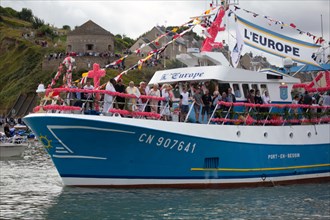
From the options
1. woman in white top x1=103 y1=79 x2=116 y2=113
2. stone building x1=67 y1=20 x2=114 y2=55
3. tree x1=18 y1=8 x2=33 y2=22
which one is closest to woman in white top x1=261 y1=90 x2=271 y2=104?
woman in white top x1=103 y1=79 x2=116 y2=113

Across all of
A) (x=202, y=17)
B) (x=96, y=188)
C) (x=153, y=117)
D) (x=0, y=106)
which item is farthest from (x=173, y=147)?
(x=0, y=106)

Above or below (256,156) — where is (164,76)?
above

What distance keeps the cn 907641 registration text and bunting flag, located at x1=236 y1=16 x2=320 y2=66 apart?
19.3ft

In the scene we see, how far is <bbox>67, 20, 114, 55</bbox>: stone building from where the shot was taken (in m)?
108

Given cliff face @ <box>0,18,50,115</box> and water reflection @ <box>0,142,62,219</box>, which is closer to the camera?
water reflection @ <box>0,142,62,219</box>

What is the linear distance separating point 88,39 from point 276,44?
8525 centimetres

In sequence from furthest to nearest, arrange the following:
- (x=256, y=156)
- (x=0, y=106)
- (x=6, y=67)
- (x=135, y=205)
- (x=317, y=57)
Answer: (x=6, y=67) < (x=0, y=106) < (x=317, y=57) < (x=256, y=156) < (x=135, y=205)

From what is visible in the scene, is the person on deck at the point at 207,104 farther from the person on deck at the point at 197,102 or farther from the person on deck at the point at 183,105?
the person on deck at the point at 183,105

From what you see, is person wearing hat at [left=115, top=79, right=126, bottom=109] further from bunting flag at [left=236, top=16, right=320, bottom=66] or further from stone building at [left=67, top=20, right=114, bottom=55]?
stone building at [left=67, top=20, right=114, bottom=55]

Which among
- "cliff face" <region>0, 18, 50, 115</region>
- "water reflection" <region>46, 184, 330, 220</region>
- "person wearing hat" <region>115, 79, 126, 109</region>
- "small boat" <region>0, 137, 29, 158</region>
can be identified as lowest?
"water reflection" <region>46, 184, 330, 220</region>

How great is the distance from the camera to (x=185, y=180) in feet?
70.9

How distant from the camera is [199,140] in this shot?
2138 cm

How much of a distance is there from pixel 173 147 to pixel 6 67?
10708cm

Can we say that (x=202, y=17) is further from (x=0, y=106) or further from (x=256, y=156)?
(x=0, y=106)
